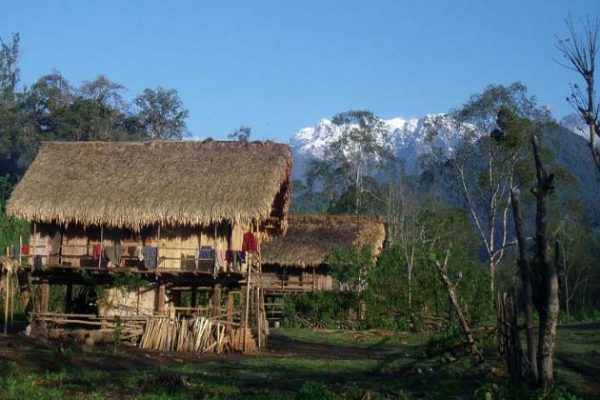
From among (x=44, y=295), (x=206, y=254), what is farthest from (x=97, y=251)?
(x=206, y=254)

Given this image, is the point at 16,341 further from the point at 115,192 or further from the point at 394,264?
the point at 394,264

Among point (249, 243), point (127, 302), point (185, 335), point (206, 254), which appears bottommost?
point (185, 335)

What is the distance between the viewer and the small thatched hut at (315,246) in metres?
37.9

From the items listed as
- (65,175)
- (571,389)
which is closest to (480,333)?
(571,389)

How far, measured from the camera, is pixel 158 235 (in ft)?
85.7

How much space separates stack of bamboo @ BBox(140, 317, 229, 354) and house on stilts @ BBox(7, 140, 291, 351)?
0.03 meters

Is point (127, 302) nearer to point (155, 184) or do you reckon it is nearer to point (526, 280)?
point (155, 184)

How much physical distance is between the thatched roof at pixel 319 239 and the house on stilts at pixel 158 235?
9308mm

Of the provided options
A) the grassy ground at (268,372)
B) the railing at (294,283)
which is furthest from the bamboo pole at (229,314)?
the railing at (294,283)

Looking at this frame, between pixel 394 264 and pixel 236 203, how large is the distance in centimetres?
1025

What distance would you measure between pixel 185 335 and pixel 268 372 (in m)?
6.36

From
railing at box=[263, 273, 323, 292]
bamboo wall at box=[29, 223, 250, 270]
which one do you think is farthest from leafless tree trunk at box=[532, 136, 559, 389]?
railing at box=[263, 273, 323, 292]

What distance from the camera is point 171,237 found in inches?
1053

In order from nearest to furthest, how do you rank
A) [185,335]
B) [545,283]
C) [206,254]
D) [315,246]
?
[545,283] < [185,335] < [206,254] < [315,246]
